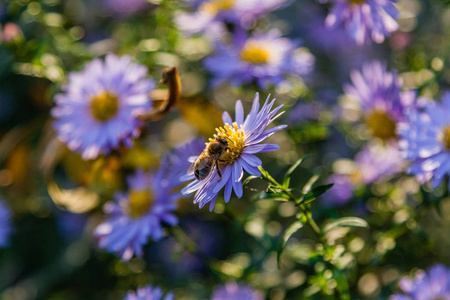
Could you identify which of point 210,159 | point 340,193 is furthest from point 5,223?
point 340,193

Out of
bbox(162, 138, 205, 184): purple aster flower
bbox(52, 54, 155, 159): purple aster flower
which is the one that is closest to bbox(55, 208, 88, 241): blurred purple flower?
bbox(52, 54, 155, 159): purple aster flower

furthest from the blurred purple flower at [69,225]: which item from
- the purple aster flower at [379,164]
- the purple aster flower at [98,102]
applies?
the purple aster flower at [379,164]

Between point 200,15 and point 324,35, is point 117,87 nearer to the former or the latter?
point 200,15

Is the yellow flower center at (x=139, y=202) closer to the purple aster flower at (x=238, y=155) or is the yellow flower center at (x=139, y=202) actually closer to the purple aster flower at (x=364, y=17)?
the purple aster flower at (x=238, y=155)

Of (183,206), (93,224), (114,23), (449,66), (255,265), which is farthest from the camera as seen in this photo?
(114,23)

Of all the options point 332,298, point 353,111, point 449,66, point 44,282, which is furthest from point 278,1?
point 44,282

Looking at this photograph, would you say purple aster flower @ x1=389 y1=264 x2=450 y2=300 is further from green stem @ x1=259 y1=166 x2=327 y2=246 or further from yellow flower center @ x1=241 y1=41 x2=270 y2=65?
yellow flower center @ x1=241 y1=41 x2=270 y2=65

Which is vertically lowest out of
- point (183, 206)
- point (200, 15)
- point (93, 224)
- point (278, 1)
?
point (93, 224)
